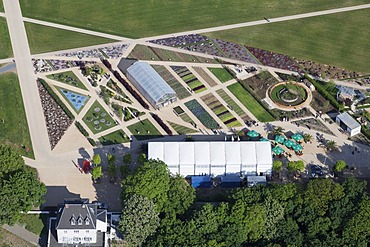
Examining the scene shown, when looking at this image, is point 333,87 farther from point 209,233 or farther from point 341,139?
point 209,233

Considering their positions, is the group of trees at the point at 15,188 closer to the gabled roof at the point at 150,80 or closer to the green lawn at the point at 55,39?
the gabled roof at the point at 150,80

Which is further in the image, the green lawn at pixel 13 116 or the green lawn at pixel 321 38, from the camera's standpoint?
the green lawn at pixel 321 38

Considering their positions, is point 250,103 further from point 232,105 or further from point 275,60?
point 275,60

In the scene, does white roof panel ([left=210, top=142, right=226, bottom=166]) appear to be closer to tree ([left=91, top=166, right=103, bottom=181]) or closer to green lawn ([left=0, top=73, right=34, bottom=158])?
tree ([left=91, top=166, right=103, bottom=181])

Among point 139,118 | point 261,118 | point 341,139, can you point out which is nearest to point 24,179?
point 139,118

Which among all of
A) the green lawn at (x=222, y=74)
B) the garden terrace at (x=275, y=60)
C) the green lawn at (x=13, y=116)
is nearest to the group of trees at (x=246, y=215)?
the green lawn at (x=13, y=116)

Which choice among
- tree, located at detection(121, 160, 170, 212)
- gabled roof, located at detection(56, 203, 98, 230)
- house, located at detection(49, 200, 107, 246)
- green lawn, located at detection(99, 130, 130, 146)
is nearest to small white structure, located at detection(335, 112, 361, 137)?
tree, located at detection(121, 160, 170, 212)

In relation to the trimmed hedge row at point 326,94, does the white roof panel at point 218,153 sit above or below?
below
